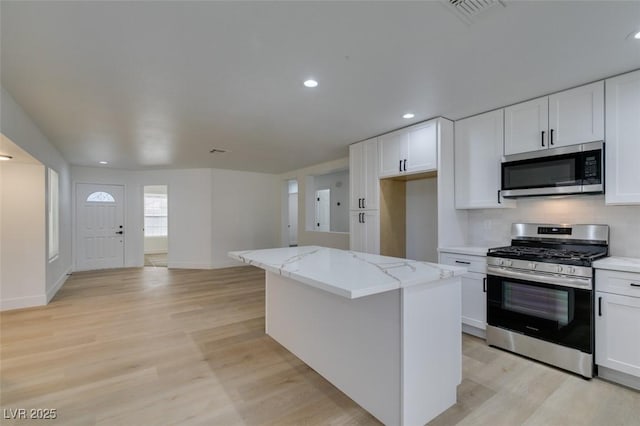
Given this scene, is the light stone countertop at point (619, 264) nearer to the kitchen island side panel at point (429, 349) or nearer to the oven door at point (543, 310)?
the oven door at point (543, 310)

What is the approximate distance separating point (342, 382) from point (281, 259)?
99 centimetres

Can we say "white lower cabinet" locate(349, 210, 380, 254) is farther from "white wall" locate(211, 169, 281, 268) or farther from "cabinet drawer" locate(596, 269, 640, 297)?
"white wall" locate(211, 169, 281, 268)

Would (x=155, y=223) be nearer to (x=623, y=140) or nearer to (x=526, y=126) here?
(x=526, y=126)

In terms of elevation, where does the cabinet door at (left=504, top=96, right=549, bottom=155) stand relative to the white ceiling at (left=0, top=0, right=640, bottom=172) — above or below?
below

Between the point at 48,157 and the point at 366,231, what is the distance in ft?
16.1

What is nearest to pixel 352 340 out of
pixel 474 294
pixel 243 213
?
pixel 474 294

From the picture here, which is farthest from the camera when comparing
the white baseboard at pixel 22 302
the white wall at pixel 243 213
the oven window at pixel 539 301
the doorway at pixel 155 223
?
the doorway at pixel 155 223

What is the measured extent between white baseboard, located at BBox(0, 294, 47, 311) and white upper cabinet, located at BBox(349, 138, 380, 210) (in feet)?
15.3

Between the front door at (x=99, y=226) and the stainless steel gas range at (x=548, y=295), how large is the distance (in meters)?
7.85

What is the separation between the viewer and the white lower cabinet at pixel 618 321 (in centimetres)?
214

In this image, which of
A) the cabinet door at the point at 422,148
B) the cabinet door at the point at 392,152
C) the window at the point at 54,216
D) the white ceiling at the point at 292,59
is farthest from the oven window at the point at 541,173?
the window at the point at 54,216

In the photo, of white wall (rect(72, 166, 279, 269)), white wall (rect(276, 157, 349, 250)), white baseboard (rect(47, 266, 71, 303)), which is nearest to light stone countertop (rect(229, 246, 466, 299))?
white wall (rect(276, 157, 349, 250))

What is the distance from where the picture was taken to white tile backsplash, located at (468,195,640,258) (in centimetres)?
256

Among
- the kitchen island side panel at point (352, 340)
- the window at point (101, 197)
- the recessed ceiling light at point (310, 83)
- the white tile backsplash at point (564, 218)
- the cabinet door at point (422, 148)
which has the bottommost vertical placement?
the kitchen island side panel at point (352, 340)
